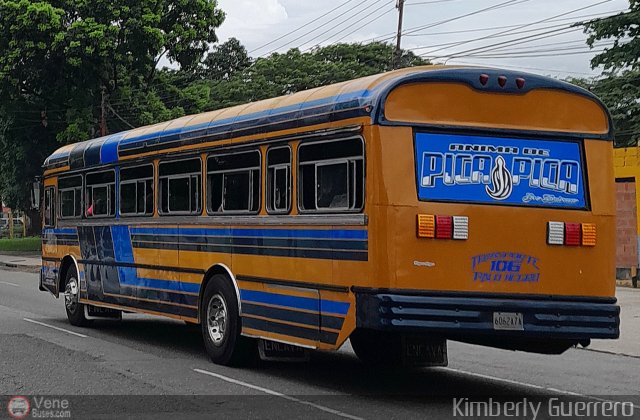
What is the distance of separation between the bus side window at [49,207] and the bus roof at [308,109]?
3668 mm

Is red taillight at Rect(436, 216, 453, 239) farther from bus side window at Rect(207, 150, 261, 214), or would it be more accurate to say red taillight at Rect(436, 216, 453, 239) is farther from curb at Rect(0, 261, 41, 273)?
curb at Rect(0, 261, 41, 273)

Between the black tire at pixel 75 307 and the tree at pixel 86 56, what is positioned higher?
the tree at pixel 86 56

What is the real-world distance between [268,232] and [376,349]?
7.01 ft

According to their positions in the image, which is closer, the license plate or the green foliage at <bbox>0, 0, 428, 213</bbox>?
the license plate

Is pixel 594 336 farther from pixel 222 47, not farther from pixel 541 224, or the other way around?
pixel 222 47

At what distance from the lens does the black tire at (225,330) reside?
11688 millimetres

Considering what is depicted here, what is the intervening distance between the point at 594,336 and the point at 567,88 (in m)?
2.38

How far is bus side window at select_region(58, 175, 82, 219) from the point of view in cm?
1669

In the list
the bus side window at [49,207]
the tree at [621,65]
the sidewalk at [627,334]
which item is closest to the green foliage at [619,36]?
the tree at [621,65]

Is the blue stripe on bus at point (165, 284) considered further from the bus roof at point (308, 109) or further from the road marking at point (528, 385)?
the road marking at point (528, 385)

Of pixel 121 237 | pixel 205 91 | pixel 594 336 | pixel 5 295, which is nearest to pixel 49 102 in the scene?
pixel 205 91

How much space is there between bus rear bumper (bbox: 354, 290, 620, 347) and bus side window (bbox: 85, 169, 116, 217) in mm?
6724

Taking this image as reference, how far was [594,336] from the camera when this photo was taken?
9.80 m

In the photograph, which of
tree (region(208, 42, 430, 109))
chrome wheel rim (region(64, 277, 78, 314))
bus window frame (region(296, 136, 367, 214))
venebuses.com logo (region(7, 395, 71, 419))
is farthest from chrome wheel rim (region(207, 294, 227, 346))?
tree (region(208, 42, 430, 109))
